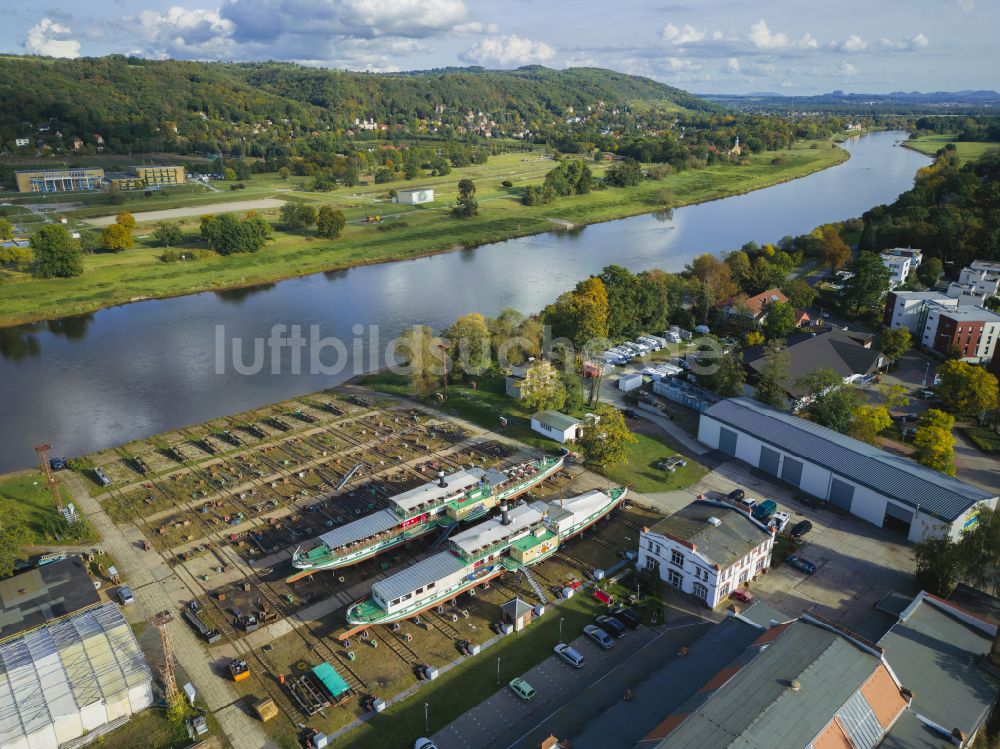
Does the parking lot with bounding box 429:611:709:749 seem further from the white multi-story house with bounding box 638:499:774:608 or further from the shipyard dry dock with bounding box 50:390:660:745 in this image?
the shipyard dry dock with bounding box 50:390:660:745

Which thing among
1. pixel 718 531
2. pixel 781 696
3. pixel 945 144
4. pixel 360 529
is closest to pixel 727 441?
pixel 718 531

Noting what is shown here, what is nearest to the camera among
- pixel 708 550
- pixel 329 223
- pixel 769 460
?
pixel 708 550

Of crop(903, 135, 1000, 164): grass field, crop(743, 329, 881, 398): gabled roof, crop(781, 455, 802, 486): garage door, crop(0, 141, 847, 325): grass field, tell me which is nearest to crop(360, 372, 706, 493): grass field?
crop(781, 455, 802, 486): garage door

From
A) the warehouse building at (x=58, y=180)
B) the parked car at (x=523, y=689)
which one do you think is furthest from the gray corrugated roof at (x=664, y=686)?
the warehouse building at (x=58, y=180)

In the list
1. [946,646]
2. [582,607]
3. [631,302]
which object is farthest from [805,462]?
[631,302]

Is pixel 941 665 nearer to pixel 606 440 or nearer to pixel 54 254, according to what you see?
pixel 606 440

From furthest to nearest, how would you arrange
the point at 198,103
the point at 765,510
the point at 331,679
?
the point at 198,103 < the point at 765,510 < the point at 331,679
